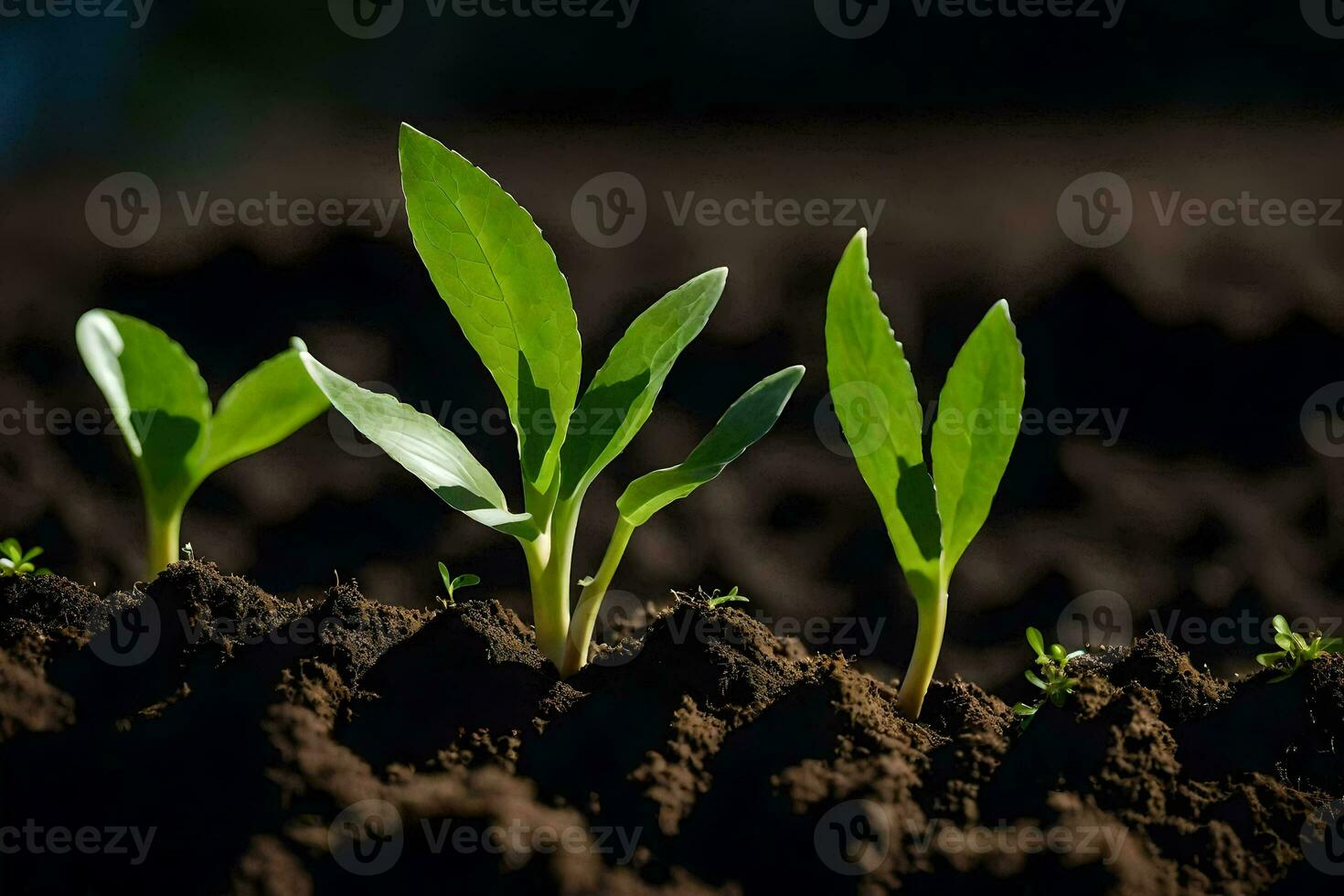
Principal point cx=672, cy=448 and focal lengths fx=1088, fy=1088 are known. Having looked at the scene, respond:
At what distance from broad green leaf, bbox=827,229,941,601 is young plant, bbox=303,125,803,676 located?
2.1 inches

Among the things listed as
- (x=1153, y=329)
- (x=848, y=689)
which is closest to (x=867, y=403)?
(x=848, y=689)

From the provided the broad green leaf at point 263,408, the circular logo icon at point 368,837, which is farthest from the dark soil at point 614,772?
the broad green leaf at point 263,408

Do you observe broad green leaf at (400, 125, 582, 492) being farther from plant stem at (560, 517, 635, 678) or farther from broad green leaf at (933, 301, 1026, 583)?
broad green leaf at (933, 301, 1026, 583)

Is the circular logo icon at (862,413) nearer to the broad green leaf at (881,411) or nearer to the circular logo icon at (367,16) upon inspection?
the broad green leaf at (881,411)

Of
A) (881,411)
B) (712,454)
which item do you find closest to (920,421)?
(881,411)

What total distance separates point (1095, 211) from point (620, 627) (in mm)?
987

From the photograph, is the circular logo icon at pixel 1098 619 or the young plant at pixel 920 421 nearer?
the young plant at pixel 920 421

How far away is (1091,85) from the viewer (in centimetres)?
170

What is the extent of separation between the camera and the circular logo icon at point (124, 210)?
1632 millimetres

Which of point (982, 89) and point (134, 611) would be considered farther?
point (982, 89)

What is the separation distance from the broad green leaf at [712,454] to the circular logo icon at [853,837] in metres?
0.22

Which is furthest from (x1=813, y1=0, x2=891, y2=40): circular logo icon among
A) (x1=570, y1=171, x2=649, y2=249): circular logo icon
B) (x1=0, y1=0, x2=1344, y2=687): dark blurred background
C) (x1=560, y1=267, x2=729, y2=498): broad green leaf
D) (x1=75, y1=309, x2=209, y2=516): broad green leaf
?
(x1=75, y1=309, x2=209, y2=516): broad green leaf

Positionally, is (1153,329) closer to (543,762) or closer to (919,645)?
(919,645)

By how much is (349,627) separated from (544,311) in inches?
10.1
